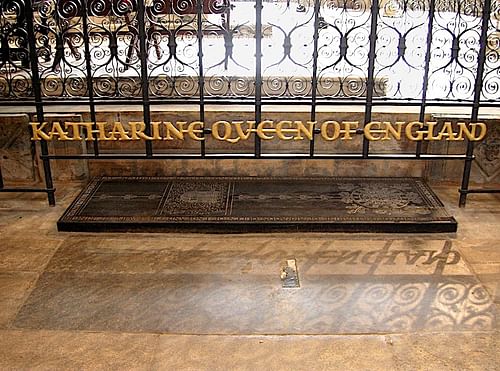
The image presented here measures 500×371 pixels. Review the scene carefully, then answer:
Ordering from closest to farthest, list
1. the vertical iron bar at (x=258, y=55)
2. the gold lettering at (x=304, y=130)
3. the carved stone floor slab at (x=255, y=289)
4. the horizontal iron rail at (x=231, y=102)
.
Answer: the carved stone floor slab at (x=255, y=289) → the vertical iron bar at (x=258, y=55) → the gold lettering at (x=304, y=130) → the horizontal iron rail at (x=231, y=102)

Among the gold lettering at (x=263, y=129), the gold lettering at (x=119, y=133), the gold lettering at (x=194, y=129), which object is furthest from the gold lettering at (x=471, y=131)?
the gold lettering at (x=119, y=133)

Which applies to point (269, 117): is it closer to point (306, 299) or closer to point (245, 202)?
point (245, 202)

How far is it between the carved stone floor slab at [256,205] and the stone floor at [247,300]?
0.27 feet

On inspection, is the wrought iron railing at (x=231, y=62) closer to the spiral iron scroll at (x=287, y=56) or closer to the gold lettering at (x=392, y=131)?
the spiral iron scroll at (x=287, y=56)

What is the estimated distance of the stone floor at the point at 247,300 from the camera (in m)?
2.21

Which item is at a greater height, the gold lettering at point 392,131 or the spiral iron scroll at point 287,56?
the spiral iron scroll at point 287,56

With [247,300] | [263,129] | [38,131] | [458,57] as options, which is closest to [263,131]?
[263,129]

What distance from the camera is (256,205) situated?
3.53m

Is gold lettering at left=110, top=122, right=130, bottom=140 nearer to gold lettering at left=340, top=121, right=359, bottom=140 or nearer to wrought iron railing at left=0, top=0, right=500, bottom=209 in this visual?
wrought iron railing at left=0, top=0, right=500, bottom=209

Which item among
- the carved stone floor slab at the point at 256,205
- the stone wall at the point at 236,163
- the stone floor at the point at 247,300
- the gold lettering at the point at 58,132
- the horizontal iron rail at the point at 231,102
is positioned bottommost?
the stone floor at the point at 247,300

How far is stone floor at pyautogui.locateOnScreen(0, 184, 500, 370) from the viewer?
221cm

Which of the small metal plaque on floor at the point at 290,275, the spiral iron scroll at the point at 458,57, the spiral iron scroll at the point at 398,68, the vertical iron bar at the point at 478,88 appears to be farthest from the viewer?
the spiral iron scroll at the point at 398,68

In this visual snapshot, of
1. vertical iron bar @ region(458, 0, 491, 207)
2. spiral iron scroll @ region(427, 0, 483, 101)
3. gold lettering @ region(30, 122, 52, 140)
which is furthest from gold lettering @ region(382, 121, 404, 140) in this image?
gold lettering @ region(30, 122, 52, 140)

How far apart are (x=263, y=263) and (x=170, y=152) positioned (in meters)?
1.45
